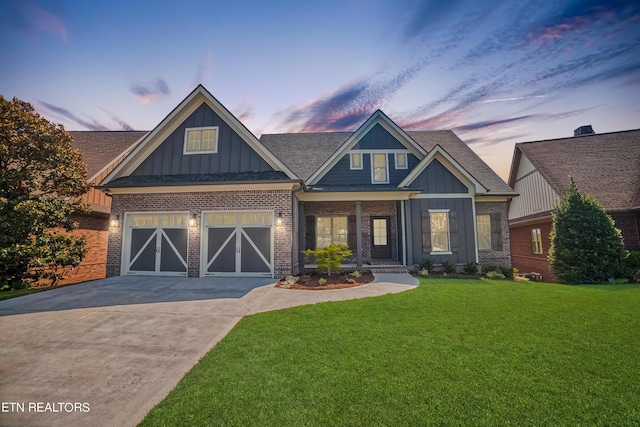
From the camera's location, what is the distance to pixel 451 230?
12.7 meters

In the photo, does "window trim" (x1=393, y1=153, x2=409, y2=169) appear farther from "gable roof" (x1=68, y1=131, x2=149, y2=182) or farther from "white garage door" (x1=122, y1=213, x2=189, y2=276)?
"gable roof" (x1=68, y1=131, x2=149, y2=182)

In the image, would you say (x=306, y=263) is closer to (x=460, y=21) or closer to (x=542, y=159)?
(x=460, y=21)

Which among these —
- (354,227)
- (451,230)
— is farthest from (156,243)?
(451,230)

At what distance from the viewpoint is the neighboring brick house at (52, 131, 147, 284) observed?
13.5 m

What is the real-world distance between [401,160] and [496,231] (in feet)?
19.8

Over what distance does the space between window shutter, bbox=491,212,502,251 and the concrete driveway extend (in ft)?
38.9

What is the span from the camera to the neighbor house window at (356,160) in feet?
44.6

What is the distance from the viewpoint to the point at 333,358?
3746 mm

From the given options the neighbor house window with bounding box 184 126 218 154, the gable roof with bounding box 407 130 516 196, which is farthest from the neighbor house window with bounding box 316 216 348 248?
the gable roof with bounding box 407 130 516 196

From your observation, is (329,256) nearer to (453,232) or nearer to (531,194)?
(453,232)

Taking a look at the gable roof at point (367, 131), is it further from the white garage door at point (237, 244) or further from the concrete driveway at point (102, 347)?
the concrete driveway at point (102, 347)

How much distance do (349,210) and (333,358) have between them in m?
10.7

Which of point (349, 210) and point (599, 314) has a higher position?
point (349, 210)

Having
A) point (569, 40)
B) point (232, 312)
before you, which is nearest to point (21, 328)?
point (232, 312)
